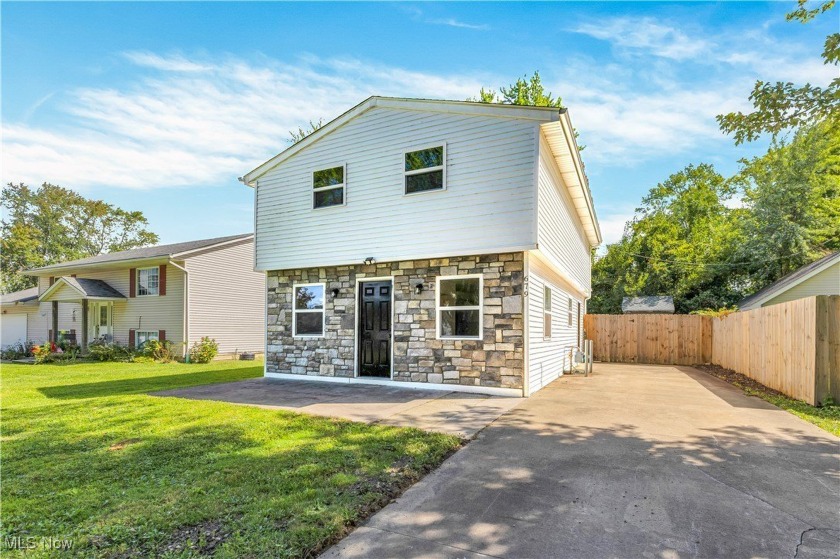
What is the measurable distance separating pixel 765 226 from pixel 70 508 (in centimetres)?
2755

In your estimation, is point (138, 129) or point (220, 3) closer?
point (220, 3)

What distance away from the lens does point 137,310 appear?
18125mm

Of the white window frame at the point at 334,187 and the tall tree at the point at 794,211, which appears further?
the tall tree at the point at 794,211

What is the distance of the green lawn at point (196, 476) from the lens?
2697mm

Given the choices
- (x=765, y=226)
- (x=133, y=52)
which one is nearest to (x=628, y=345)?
(x=765, y=226)

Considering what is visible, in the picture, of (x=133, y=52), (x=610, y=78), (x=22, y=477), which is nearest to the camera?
(x=22, y=477)

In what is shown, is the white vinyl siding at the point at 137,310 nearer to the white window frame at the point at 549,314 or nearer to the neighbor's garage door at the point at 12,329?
the neighbor's garage door at the point at 12,329

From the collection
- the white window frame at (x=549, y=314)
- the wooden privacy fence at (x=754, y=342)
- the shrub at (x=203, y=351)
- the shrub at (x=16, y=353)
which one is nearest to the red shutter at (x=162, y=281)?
the shrub at (x=203, y=351)

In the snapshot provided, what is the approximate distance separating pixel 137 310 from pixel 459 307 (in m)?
15.7

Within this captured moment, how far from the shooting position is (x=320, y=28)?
9359 millimetres

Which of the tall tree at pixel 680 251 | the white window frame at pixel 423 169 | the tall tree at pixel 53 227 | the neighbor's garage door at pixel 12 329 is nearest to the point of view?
the white window frame at pixel 423 169

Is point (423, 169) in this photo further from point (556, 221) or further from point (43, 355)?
point (43, 355)

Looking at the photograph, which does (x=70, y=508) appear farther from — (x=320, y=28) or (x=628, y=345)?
(x=628, y=345)

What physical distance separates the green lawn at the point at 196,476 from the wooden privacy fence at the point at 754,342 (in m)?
6.31
